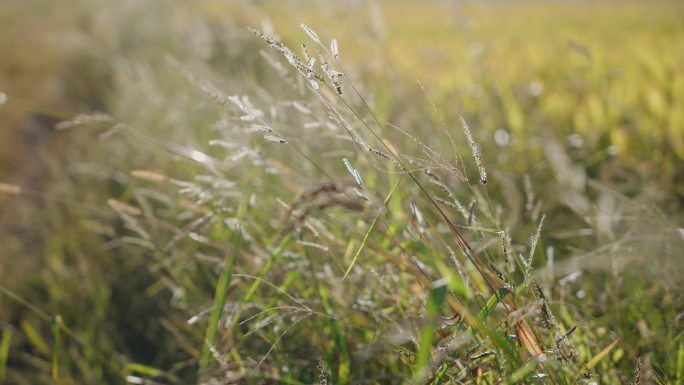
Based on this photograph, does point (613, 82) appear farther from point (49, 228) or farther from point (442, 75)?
point (49, 228)

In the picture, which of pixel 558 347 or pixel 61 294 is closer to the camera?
pixel 558 347

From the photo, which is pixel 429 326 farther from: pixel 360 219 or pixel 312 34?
pixel 360 219

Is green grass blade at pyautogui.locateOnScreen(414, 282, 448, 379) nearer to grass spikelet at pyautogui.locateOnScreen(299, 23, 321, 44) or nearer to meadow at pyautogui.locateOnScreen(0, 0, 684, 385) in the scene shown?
meadow at pyautogui.locateOnScreen(0, 0, 684, 385)

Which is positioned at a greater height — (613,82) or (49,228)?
(613,82)

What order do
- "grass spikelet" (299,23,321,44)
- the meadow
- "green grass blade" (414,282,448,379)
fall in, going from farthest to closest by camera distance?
the meadow < "grass spikelet" (299,23,321,44) < "green grass blade" (414,282,448,379)

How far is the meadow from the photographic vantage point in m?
0.86

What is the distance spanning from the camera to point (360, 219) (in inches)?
53.5

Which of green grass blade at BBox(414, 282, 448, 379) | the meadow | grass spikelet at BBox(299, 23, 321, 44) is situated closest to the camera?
green grass blade at BBox(414, 282, 448, 379)

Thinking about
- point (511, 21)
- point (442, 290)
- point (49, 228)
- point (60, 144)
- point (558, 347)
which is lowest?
point (60, 144)

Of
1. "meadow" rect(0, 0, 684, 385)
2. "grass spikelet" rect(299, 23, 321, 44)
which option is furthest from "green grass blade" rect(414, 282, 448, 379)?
"grass spikelet" rect(299, 23, 321, 44)

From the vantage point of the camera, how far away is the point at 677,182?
203 centimetres

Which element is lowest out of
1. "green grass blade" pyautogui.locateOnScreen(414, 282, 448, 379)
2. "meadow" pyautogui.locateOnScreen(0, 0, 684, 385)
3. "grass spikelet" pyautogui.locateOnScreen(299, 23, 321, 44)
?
"meadow" pyautogui.locateOnScreen(0, 0, 684, 385)

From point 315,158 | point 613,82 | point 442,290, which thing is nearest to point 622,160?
point 613,82

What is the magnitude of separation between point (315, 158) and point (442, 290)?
1.48 m
